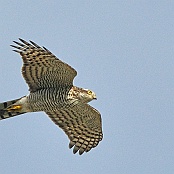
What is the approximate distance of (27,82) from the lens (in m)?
23.5

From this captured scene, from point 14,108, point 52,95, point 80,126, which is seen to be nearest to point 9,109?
point 14,108

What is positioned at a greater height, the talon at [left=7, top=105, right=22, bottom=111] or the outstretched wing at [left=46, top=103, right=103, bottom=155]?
the talon at [left=7, top=105, right=22, bottom=111]

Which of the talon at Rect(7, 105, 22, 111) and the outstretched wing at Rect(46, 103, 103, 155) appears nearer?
the talon at Rect(7, 105, 22, 111)

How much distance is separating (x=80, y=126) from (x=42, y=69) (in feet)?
9.54

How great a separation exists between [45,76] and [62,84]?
0.57 meters

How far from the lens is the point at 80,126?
82.5 ft

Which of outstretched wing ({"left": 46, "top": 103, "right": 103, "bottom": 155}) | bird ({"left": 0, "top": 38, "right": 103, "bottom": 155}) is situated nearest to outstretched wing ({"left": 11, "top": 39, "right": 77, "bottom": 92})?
bird ({"left": 0, "top": 38, "right": 103, "bottom": 155})

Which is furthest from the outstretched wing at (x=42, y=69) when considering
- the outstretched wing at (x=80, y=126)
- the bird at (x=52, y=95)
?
the outstretched wing at (x=80, y=126)

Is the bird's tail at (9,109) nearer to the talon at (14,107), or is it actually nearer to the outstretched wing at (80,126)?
the talon at (14,107)

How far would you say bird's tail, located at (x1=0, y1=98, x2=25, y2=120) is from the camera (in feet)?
77.5

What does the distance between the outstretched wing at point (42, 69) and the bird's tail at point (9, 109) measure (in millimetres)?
728

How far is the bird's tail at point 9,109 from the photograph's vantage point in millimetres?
23609

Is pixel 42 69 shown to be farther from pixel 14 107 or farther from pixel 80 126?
pixel 80 126

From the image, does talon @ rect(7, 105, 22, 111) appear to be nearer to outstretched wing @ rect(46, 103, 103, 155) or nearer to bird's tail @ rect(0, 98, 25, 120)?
bird's tail @ rect(0, 98, 25, 120)
